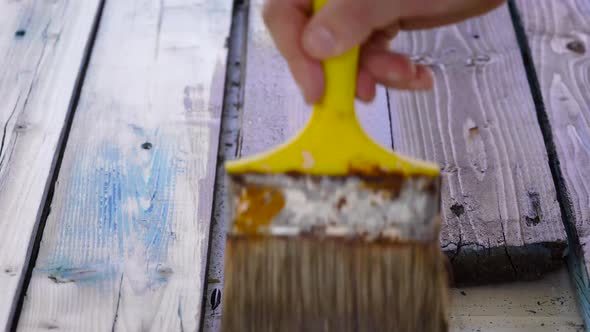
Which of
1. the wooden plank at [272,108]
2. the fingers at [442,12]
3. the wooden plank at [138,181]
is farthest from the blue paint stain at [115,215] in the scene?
the fingers at [442,12]

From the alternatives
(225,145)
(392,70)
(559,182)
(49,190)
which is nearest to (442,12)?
(392,70)

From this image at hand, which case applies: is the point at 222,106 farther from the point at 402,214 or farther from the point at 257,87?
the point at 402,214

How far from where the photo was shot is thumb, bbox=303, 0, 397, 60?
3.63ft

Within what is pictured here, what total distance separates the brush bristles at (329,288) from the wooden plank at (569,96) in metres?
0.38

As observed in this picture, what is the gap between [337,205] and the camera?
1119mm

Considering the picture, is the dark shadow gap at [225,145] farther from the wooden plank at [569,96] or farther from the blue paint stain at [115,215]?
the wooden plank at [569,96]

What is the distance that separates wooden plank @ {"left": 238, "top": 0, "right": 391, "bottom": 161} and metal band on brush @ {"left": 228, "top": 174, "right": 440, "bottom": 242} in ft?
1.61

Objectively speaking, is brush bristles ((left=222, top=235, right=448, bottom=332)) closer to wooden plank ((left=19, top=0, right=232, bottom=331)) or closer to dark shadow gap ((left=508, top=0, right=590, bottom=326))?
wooden plank ((left=19, top=0, right=232, bottom=331))

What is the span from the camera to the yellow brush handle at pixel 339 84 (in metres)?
1.15

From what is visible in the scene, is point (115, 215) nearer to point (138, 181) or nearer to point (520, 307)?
point (138, 181)

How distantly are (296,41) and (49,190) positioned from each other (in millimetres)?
599

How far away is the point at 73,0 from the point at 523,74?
3.38ft

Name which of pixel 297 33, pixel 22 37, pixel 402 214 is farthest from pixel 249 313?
pixel 22 37

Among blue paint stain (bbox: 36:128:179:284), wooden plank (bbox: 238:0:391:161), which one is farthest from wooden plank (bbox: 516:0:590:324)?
blue paint stain (bbox: 36:128:179:284)
